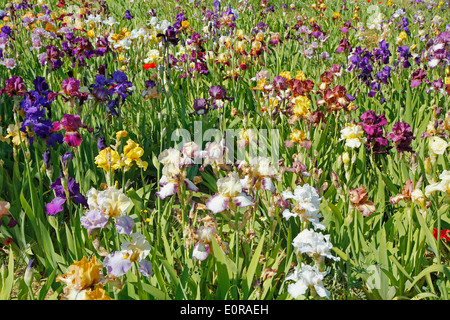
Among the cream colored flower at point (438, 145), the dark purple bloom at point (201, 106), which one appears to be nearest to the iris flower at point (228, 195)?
the cream colored flower at point (438, 145)

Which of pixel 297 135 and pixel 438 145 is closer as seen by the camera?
pixel 438 145

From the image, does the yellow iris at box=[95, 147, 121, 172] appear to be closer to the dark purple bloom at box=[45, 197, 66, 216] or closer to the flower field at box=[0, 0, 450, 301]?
the flower field at box=[0, 0, 450, 301]

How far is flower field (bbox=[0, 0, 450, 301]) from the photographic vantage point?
157cm

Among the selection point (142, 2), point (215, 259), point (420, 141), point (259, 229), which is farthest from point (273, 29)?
point (215, 259)

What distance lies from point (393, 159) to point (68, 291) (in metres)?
2.31

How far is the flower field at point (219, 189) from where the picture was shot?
5.15ft

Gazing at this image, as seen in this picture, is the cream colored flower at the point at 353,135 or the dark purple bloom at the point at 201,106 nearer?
the cream colored flower at the point at 353,135

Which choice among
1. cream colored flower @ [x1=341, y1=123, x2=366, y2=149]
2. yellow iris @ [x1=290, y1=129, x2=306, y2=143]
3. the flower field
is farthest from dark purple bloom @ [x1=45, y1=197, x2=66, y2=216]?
cream colored flower @ [x1=341, y1=123, x2=366, y2=149]

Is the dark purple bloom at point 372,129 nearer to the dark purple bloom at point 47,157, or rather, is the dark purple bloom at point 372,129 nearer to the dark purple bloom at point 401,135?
the dark purple bloom at point 401,135

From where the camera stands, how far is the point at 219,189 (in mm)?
1576

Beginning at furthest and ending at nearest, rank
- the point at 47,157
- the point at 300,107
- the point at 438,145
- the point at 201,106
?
the point at 201,106 → the point at 300,107 → the point at 438,145 → the point at 47,157

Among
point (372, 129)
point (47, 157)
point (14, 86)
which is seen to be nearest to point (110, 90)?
point (14, 86)

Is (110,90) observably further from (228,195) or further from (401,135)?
(401,135)
